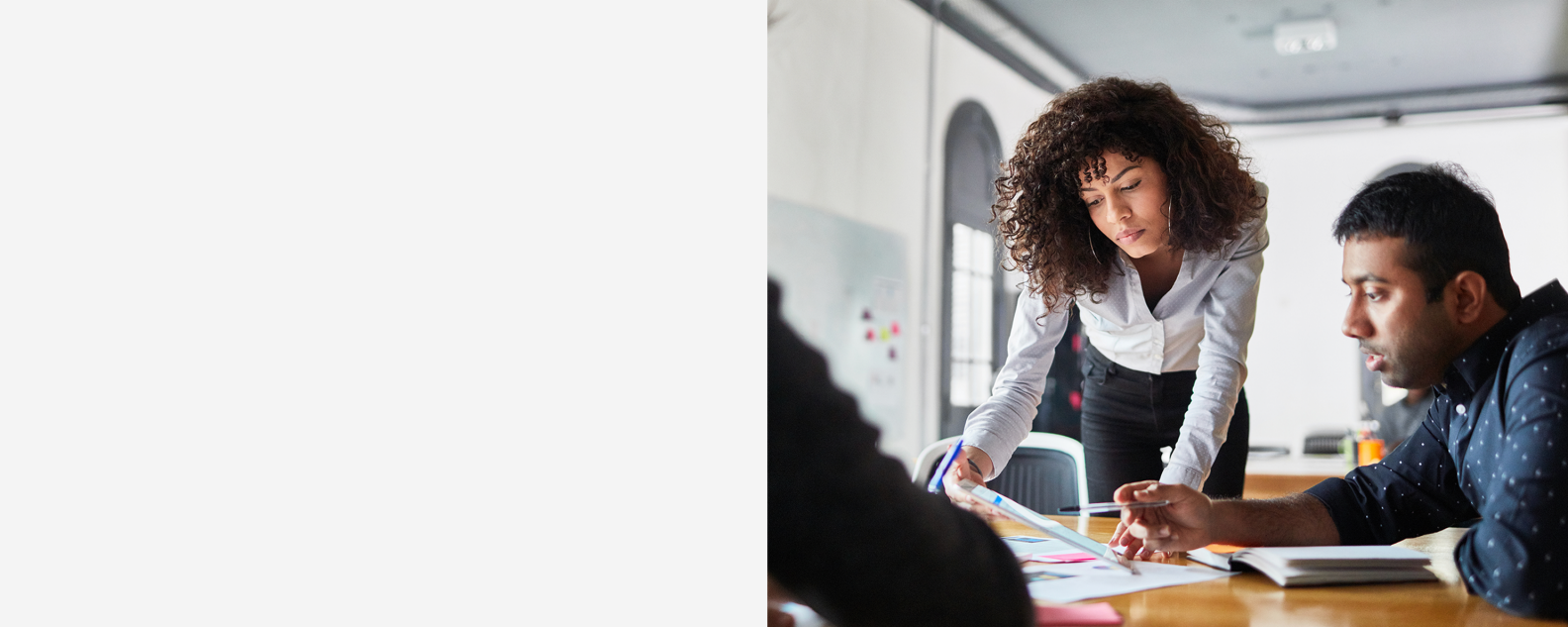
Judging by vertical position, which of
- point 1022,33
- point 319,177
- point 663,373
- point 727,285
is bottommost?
point 663,373

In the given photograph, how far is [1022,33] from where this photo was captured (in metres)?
1.40

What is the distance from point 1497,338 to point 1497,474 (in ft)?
0.45

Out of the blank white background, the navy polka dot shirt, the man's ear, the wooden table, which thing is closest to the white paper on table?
the wooden table

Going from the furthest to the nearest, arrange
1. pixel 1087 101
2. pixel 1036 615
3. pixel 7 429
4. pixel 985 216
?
pixel 7 429 < pixel 985 216 < pixel 1087 101 < pixel 1036 615

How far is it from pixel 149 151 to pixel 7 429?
50cm

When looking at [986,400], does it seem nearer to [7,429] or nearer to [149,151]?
[149,151]

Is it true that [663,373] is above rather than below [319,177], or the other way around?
below

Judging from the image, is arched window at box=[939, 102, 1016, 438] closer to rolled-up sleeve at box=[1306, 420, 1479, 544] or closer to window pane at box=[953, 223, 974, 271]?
window pane at box=[953, 223, 974, 271]

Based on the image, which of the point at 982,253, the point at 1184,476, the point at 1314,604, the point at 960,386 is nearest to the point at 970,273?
the point at 982,253

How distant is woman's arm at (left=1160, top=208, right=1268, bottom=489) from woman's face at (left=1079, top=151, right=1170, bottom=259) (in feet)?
0.29

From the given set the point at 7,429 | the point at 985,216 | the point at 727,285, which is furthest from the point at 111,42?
the point at 985,216

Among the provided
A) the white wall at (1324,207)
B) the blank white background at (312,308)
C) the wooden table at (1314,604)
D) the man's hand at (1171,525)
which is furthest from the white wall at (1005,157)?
the blank white background at (312,308)

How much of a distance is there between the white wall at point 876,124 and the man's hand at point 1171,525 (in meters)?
0.32

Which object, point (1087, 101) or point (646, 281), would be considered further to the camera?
point (646, 281)
